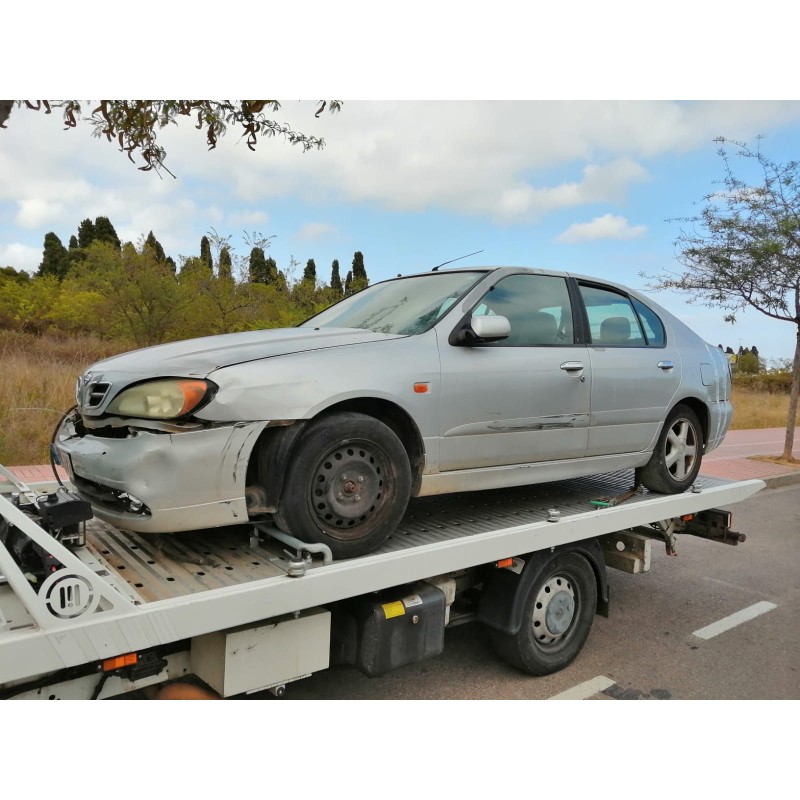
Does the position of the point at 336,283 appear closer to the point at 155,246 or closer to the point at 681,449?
the point at 155,246

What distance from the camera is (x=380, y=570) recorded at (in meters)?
3.08

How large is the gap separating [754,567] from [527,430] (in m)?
3.88

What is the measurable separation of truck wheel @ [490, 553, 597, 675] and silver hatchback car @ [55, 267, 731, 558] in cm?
59

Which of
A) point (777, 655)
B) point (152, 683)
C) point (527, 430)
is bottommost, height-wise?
point (777, 655)

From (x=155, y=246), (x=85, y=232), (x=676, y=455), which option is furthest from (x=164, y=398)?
(x=85, y=232)

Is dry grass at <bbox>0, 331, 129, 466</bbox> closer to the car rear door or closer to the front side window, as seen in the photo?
the front side window

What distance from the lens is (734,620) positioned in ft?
16.9

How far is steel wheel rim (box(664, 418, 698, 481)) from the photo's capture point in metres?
5.00

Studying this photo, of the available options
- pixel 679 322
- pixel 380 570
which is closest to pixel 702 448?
pixel 679 322

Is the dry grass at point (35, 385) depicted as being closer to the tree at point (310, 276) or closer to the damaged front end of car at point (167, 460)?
the tree at point (310, 276)

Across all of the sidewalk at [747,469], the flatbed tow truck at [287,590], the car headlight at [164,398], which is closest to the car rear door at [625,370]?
the flatbed tow truck at [287,590]

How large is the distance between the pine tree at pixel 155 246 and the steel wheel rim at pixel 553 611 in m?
12.5

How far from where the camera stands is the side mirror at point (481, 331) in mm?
3596

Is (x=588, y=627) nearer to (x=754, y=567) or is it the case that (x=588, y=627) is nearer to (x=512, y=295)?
(x=512, y=295)
